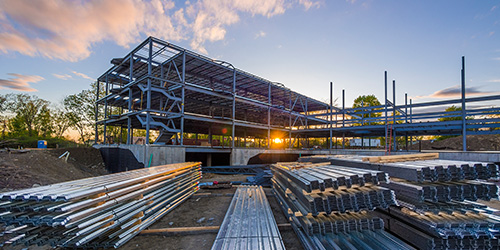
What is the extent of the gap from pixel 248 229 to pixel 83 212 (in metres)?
2.81

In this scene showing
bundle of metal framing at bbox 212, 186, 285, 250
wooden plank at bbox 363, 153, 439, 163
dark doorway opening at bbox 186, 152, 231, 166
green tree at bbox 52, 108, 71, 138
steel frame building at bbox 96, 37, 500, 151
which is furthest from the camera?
green tree at bbox 52, 108, 71, 138

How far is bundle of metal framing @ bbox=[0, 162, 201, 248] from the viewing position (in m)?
2.95

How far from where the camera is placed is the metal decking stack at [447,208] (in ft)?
9.73

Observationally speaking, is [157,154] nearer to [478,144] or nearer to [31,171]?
[31,171]

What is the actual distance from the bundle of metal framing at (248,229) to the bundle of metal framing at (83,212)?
188 centimetres

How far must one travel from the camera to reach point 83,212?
3240 mm

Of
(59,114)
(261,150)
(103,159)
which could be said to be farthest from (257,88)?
(59,114)

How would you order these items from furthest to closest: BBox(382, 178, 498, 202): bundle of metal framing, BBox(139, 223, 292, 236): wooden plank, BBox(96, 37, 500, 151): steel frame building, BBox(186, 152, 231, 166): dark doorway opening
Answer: BBox(186, 152, 231, 166): dark doorway opening, BBox(96, 37, 500, 151): steel frame building, BBox(139, 223, 292, 236): wooden plank, BBox(382, 178, 498, 202): bundle of metal framing

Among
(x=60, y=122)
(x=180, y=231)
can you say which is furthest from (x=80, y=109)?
(x=180, y=231)

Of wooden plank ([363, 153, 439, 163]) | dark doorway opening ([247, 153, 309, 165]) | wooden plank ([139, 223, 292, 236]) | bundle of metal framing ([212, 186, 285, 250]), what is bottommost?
dark doorway opening ([247, 153, 309, 165])

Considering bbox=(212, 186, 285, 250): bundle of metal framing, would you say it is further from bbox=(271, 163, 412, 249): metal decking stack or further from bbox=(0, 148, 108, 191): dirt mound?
bbox=(0, 148, 108, 191): dirt mound

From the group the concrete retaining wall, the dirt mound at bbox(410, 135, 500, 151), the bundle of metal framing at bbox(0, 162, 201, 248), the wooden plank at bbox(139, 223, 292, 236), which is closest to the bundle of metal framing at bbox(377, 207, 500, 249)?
the wooden plank at bbox(139, 223, 292, 236)

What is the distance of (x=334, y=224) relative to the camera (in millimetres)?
3486

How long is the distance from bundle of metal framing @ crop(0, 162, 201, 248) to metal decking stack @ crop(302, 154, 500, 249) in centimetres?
502
